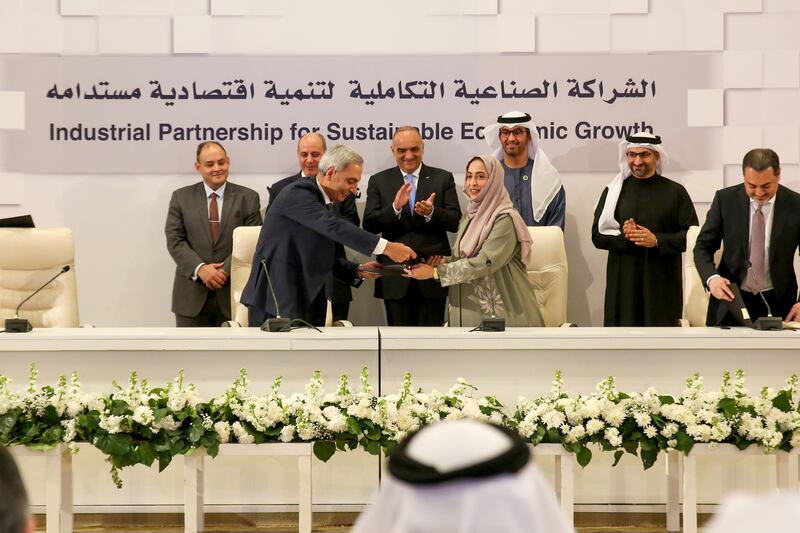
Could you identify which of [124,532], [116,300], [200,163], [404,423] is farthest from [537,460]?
[116,300]

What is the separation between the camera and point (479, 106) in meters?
6.16

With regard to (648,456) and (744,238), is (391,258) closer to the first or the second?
(744,238)

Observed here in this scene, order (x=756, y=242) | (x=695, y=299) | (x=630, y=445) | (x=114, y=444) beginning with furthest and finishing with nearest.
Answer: (x=695, y=299) < (x=756, y=242) < (x=630, y=445) < (x=114, y=444)

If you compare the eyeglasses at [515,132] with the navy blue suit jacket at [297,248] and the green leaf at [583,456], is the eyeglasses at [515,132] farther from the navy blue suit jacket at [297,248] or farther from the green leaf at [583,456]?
the green leaf at [583,456]

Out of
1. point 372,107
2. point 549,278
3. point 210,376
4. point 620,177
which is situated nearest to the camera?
point 210,376

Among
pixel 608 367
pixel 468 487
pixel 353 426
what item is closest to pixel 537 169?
pixel 608 367

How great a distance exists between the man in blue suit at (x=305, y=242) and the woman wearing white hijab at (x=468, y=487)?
3304 millimetres

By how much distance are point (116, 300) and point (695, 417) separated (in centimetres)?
429

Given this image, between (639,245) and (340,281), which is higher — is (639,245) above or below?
above

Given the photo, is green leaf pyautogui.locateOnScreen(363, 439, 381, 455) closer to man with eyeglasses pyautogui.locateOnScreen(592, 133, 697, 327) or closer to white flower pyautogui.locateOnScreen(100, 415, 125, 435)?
white flower pyautogui.locateOnScreen(100, 415, 125, 435)

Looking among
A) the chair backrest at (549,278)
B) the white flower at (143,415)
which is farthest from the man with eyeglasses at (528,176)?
the white flower at (143,415)

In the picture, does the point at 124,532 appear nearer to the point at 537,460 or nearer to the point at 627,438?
the point at 537,460

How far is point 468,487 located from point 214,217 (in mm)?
4892

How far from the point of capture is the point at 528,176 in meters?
5.69
